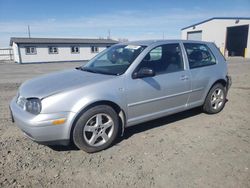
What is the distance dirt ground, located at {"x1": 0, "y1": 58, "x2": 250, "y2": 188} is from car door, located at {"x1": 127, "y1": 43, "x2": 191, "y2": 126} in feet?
1.53

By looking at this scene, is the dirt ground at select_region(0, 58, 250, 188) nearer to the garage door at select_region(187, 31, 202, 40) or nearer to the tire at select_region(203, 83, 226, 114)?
the tire at select_region(203, 83, 226, 114)

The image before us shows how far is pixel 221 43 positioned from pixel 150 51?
33881 mm

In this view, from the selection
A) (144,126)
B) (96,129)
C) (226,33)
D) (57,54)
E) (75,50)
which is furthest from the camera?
(75,50)

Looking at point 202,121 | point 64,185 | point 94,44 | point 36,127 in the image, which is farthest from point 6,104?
point 94,44

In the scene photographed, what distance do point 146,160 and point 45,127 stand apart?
1.57 m

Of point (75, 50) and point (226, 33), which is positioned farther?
point (75, 50)

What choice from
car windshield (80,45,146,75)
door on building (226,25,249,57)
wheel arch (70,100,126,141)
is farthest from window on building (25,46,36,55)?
wheel arch (70,100,126,141)

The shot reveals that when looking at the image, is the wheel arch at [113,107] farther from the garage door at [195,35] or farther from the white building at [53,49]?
the garage door at [195,35]

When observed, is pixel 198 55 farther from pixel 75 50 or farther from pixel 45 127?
pixel 75 50

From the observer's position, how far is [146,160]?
3332mm

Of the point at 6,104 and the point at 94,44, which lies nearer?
the point at 6,104

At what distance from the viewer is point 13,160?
3.36 metres

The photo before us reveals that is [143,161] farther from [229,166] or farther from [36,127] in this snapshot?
[36,127]

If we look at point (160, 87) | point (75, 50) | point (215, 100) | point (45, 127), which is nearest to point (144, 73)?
point (160, 87)
